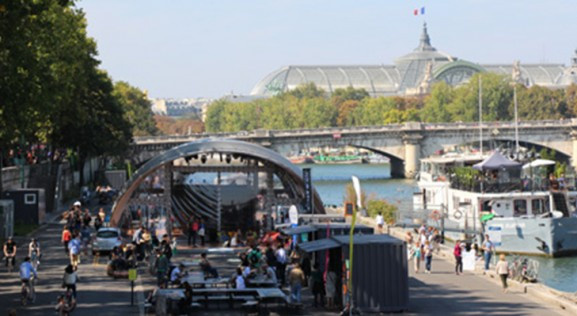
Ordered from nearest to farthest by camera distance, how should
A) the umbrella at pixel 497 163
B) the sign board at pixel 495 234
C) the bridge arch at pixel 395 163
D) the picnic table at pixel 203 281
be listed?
the picnic table at pixel 203 281 < the sign board at pixel 495 234 < the umbrella at pixel 497 163 < the bridge arch at pixel 395 163

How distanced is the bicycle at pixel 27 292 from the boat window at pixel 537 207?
3561 cm

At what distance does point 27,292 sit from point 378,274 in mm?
10292

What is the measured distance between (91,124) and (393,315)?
6290 centimetres

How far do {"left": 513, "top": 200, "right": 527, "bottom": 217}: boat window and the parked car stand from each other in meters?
24.6

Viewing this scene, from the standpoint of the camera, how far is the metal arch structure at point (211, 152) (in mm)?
52094

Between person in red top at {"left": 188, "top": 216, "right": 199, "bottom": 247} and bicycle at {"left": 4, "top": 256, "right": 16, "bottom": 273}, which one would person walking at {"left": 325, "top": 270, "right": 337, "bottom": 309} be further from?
person in red top at {"left": 188, "top": 216, "right": 199, "bottom": 247}

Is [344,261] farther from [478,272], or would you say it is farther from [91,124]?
[91,124]

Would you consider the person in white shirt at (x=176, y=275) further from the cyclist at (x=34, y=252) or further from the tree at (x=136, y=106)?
the tree at (x=136, y=106)

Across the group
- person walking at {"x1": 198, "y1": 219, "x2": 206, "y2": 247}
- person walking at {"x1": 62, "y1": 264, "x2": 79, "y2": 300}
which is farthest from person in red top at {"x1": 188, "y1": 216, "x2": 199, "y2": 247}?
person walking at {"x1": 62, "y1": 264, "x2": 79, "y2": 300}

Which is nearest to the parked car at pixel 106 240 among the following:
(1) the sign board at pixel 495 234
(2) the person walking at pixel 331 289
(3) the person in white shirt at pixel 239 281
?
(3) the person in white shirt at pixel 239 281

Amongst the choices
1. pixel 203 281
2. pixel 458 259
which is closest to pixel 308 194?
pixel 458 259

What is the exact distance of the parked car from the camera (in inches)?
1930

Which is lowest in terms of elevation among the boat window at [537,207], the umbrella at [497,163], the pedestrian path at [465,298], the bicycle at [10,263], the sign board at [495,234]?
the pedestrian path at [465,298]

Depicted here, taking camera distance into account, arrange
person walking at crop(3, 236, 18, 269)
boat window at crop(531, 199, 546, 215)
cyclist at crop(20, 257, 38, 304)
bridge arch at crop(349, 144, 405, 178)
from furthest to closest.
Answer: bridge arch at crop(349, 144, 405, 178)
boat window at crop(531, 199, 546, 215)
person walking at crop(3, 236, 18, 269)
cyclist at crop(20, 257, 38, 304)
